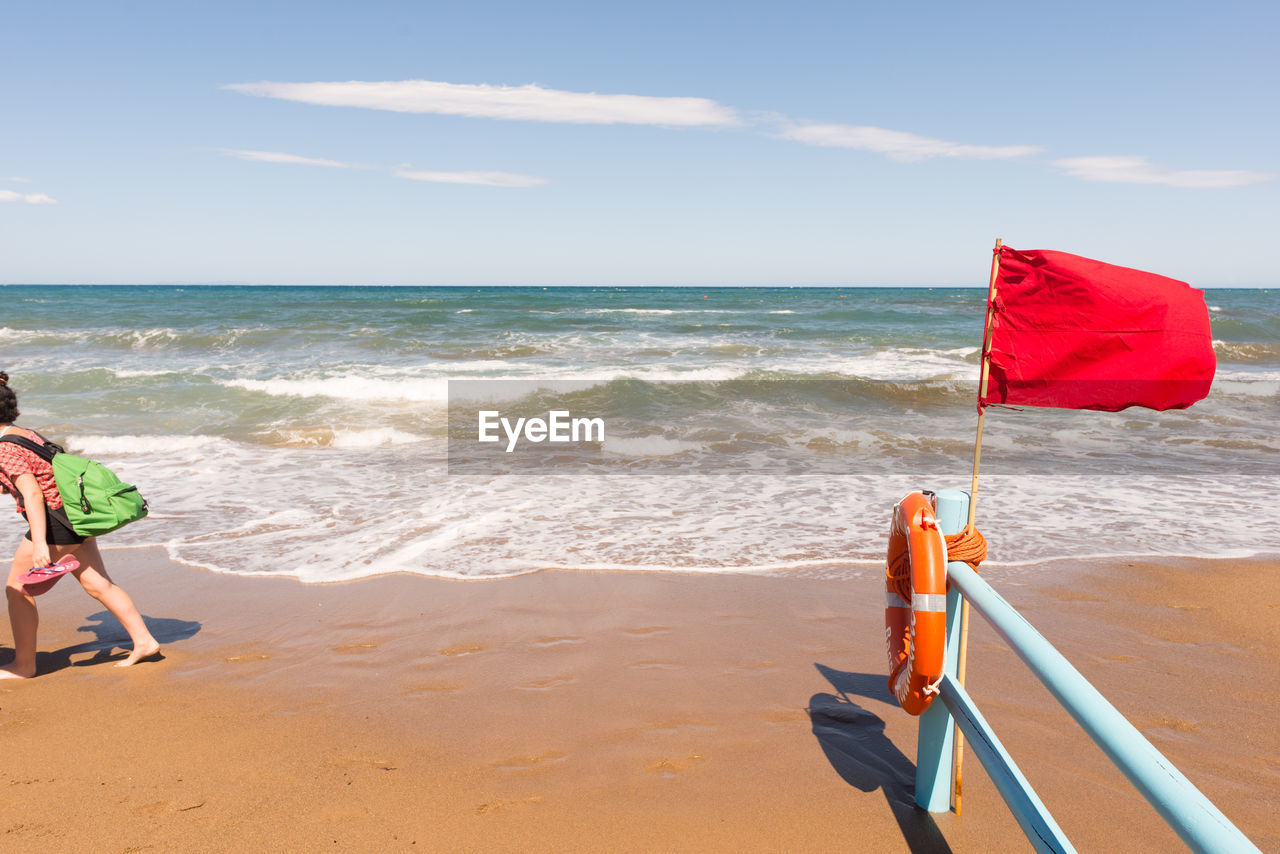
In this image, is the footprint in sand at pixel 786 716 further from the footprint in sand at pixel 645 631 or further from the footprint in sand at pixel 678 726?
the footprint in sand at pixel 645 631

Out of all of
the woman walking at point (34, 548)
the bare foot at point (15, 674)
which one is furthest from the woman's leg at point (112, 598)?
the bare foot at point (15, 674)

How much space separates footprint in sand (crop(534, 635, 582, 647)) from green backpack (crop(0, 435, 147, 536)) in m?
2.35

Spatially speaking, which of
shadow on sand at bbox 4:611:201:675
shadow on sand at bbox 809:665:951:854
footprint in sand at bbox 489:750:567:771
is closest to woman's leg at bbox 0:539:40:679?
shadow on sand at bbox 4:611:201:675

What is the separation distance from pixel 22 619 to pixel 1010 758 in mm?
4840

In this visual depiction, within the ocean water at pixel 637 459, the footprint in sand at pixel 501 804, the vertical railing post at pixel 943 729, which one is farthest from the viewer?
the ocean water at pixel 637 459

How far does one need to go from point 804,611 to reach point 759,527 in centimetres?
204

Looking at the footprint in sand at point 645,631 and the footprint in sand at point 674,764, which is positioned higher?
the footprint in sand at point 645,631

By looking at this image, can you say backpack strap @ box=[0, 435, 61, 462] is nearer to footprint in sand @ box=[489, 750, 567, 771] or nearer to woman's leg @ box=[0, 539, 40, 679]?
woman's leg @ box=[0, 539, 40, 679]

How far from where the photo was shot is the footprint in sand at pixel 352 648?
4.74 meters

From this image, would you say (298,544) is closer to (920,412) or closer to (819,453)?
(819,453)

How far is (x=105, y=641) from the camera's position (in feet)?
16.3
